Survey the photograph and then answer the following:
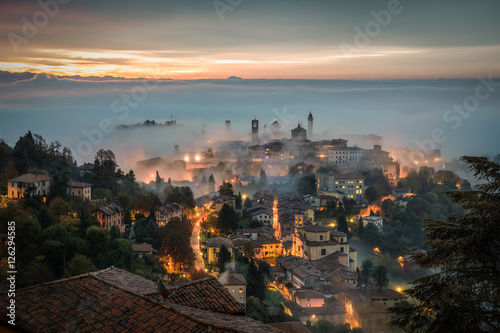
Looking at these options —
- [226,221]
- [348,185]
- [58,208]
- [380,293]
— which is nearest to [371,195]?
[348,185]

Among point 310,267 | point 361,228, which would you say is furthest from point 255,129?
point 310,267

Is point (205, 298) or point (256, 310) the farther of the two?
point (256, 310)

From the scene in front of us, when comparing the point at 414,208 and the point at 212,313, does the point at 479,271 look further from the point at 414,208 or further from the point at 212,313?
the point at 414,208

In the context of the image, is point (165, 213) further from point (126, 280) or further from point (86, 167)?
point (126, 280)

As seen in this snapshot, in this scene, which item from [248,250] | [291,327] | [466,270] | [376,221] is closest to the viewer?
[466,270]

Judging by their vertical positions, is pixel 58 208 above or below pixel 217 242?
above

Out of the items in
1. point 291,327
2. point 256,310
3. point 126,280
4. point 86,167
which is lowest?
A: point 256,310

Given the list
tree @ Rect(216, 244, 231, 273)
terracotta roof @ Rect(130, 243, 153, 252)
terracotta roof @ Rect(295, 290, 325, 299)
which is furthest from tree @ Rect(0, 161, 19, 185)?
terracotta roof @ Rect(295, 290, 325, 299)

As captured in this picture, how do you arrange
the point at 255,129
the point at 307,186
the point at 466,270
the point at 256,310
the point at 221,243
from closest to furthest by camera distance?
the point at 466,270 → the point at 256,310 → the point at 221,243 → the point at 307,186 → the point at 255,129

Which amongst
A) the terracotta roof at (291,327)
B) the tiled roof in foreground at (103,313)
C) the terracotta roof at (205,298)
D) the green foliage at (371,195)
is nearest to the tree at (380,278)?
the terracotta roof at (291,327)
